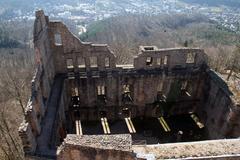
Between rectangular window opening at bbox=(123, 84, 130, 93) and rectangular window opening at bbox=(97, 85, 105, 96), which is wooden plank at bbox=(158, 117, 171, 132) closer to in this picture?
rectangular window opening at bbox=(123, 84, 130, 93)

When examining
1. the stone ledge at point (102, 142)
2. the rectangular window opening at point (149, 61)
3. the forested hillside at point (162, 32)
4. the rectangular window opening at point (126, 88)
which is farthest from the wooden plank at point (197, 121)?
the forested hillside at point (162, 32)

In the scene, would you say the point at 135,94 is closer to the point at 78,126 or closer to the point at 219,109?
the point at 78,126

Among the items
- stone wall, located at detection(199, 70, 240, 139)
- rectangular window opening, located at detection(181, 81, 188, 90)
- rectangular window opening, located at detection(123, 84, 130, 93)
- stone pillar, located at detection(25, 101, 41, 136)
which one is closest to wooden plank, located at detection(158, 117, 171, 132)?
stone wall, located at detection(199, 70, 240, 139)

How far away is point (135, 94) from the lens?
84.2ft

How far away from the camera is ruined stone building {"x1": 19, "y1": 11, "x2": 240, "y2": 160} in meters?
21.5

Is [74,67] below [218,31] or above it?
above

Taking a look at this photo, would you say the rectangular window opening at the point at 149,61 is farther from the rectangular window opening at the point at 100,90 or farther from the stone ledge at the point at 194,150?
the stone ledge at the point at 194,150

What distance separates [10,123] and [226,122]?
2336cm

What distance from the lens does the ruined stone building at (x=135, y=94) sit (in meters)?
21.5

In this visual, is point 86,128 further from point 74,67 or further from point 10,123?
point 10,123

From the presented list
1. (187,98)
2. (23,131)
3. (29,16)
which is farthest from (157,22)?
(23,131)

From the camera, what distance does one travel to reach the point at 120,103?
2602 centimetres

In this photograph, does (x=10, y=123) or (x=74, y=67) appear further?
(x=10, y=123)

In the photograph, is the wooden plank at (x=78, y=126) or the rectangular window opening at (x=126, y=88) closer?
the wooden plank at (x=78, y=126)
